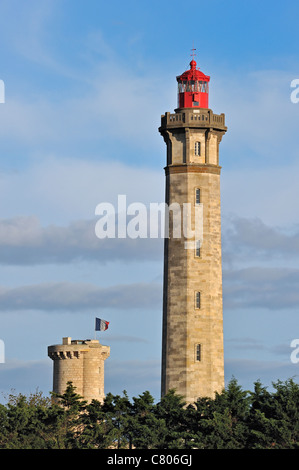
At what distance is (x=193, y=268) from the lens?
131 m

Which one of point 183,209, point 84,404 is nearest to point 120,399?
point 84,404

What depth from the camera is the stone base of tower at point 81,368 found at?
472ft

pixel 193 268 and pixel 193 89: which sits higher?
pixel 193 89

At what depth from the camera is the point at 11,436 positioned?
125m

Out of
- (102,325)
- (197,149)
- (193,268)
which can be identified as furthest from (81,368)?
(197,149)

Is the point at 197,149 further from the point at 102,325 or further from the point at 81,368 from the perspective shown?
the point at 81,368

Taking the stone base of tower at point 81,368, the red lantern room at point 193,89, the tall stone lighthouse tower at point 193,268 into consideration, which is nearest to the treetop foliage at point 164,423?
the tall stone lighthouse tower at point 193,268

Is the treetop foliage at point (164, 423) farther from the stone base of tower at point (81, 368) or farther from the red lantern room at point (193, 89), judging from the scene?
the red lantern room at point (193, 89)

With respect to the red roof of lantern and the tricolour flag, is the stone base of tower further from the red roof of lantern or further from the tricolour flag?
the red roof of lantern

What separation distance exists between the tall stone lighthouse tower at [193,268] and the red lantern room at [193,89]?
1171 millimetres

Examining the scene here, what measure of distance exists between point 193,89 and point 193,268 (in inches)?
584

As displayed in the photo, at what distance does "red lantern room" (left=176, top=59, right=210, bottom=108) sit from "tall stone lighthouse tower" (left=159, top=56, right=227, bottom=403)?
117 cm
